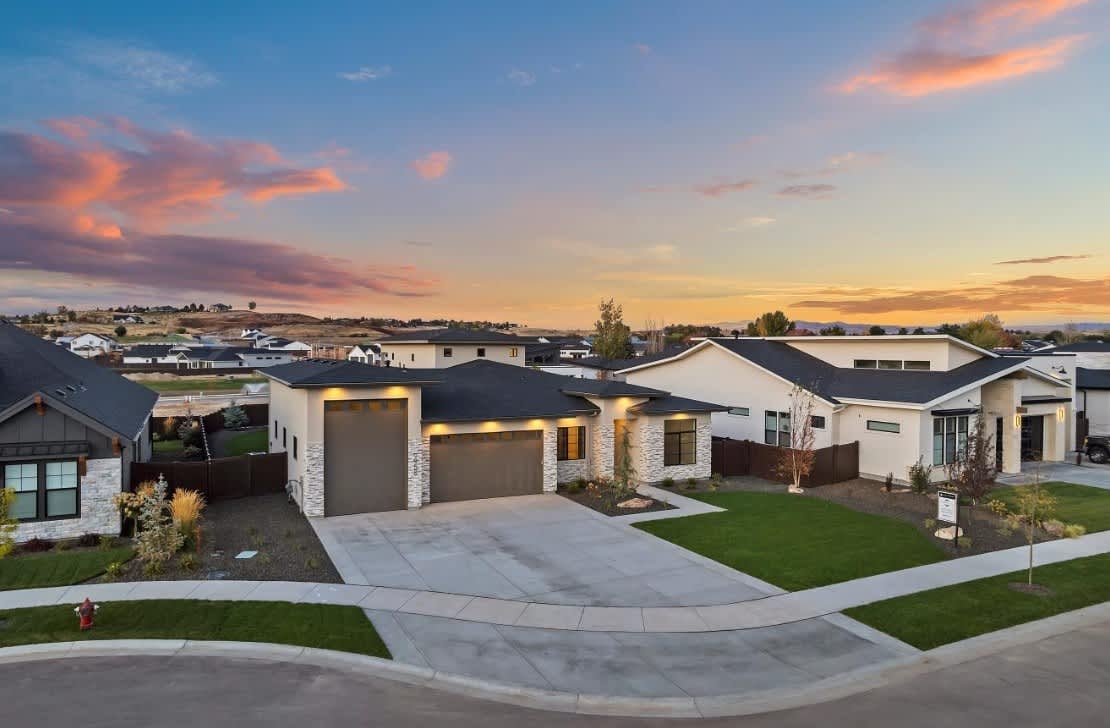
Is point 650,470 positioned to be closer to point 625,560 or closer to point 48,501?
point 625,560

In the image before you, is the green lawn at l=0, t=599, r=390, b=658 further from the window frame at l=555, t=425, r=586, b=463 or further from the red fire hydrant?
the window frame at l=555, t=425, r=586, b=463

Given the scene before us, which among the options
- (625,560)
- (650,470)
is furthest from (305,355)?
(625,560)

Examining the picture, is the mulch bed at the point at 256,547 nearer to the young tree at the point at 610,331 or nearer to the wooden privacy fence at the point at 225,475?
the wooden privacy fence at the point at 225,475

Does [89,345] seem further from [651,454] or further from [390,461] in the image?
[651,454]

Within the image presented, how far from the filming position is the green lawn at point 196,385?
67312mm

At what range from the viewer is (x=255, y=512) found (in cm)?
2108

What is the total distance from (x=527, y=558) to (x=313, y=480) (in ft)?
26.2

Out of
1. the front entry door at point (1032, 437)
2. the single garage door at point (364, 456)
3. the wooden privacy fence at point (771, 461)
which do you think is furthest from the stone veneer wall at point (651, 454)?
the front entry door at point (1032, 437)

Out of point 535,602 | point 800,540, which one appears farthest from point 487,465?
point 800,540

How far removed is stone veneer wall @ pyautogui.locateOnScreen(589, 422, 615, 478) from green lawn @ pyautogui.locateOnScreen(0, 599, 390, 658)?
13.9 m

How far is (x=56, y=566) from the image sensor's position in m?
15.3

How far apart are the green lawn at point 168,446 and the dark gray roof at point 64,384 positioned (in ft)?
14.1

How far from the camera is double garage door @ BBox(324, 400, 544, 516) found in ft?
68.7

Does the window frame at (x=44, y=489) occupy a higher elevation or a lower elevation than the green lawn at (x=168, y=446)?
higher
